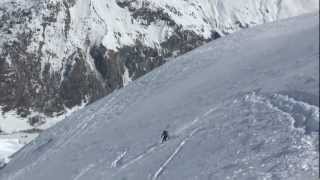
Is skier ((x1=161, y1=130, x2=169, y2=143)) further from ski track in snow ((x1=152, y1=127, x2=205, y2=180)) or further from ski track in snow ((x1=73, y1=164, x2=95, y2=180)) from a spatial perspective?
ski track in snow ((x1=73, y1=164, x2=95, y2=180))

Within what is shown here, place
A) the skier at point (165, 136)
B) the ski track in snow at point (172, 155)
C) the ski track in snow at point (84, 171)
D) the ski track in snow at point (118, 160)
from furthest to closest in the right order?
the ski track in snow at point (84, 171) → the ski track in snow at point (118, 160) → the skier at point (165, 136) → the ski track in snow at point (172, 155)

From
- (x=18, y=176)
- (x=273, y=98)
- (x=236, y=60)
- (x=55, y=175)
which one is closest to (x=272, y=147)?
(x=273, y=98)

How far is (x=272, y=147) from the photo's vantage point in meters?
26.9

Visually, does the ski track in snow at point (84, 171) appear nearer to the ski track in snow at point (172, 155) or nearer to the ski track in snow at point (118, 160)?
the ski track in snow at point (118, 160)

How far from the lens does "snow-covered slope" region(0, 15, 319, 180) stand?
88.5ft

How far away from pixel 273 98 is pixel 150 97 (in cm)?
984

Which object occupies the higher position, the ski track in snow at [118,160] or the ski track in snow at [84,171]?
the ski track in snow at [118,160]

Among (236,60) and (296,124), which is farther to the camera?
(236,60)

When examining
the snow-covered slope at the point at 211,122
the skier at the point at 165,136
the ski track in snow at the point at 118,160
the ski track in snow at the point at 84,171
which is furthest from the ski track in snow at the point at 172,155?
the ski track in snow at the point at 84,171

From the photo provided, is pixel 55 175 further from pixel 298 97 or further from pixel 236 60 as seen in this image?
pixel 298 97

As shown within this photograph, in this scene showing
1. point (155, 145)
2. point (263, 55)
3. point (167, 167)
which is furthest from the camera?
point (263, 55)

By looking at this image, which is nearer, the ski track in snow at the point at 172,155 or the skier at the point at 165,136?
the ski track in snow at the point at 172,155

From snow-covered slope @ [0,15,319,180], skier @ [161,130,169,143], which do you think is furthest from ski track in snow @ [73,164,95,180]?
skier @ [161,130,169,143]

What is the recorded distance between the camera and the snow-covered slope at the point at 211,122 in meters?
27.0
